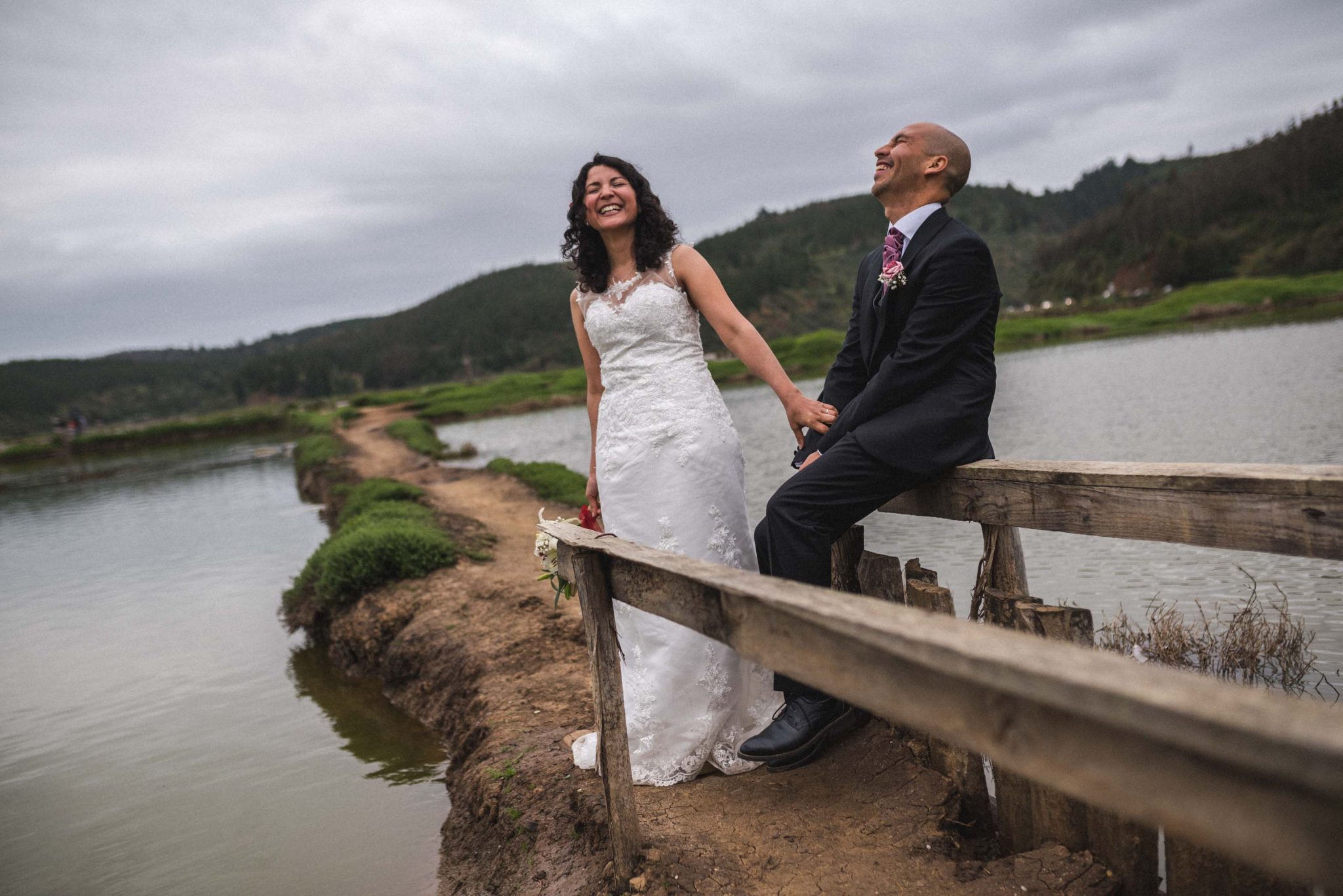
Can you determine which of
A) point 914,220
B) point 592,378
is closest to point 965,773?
point 914,220

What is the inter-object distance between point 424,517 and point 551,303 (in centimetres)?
13788

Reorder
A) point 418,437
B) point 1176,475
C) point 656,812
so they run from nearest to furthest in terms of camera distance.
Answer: point 1176,475
point 656,812
point 418,437

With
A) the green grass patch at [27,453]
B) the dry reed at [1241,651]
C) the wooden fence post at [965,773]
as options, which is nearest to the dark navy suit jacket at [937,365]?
the wooden fence post at [965,773]

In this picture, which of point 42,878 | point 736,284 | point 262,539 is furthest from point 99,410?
point 42,878

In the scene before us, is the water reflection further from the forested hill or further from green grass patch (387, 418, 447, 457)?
the forested hill

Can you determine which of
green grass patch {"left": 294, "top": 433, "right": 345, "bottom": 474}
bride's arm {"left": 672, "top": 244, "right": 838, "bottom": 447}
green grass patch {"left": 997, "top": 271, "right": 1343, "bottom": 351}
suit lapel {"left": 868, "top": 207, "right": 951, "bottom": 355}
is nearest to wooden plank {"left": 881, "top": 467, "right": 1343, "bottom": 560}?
suit lapel {"left": 868, "top": 207, "right": 951, "bottom": 355}

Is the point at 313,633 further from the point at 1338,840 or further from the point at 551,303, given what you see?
the point at 551,303

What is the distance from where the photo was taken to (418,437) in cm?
2956

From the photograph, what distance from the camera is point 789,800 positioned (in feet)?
11.6

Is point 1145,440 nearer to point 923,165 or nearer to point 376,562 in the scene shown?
point 376,562

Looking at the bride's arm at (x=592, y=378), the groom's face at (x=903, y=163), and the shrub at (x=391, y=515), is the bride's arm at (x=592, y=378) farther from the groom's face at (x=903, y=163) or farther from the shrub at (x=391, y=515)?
the shrub at (x=391, y=515)

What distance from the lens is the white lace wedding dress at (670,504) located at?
13.1 ft

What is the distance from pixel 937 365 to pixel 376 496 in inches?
435

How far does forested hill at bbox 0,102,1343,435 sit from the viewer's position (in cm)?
7738
